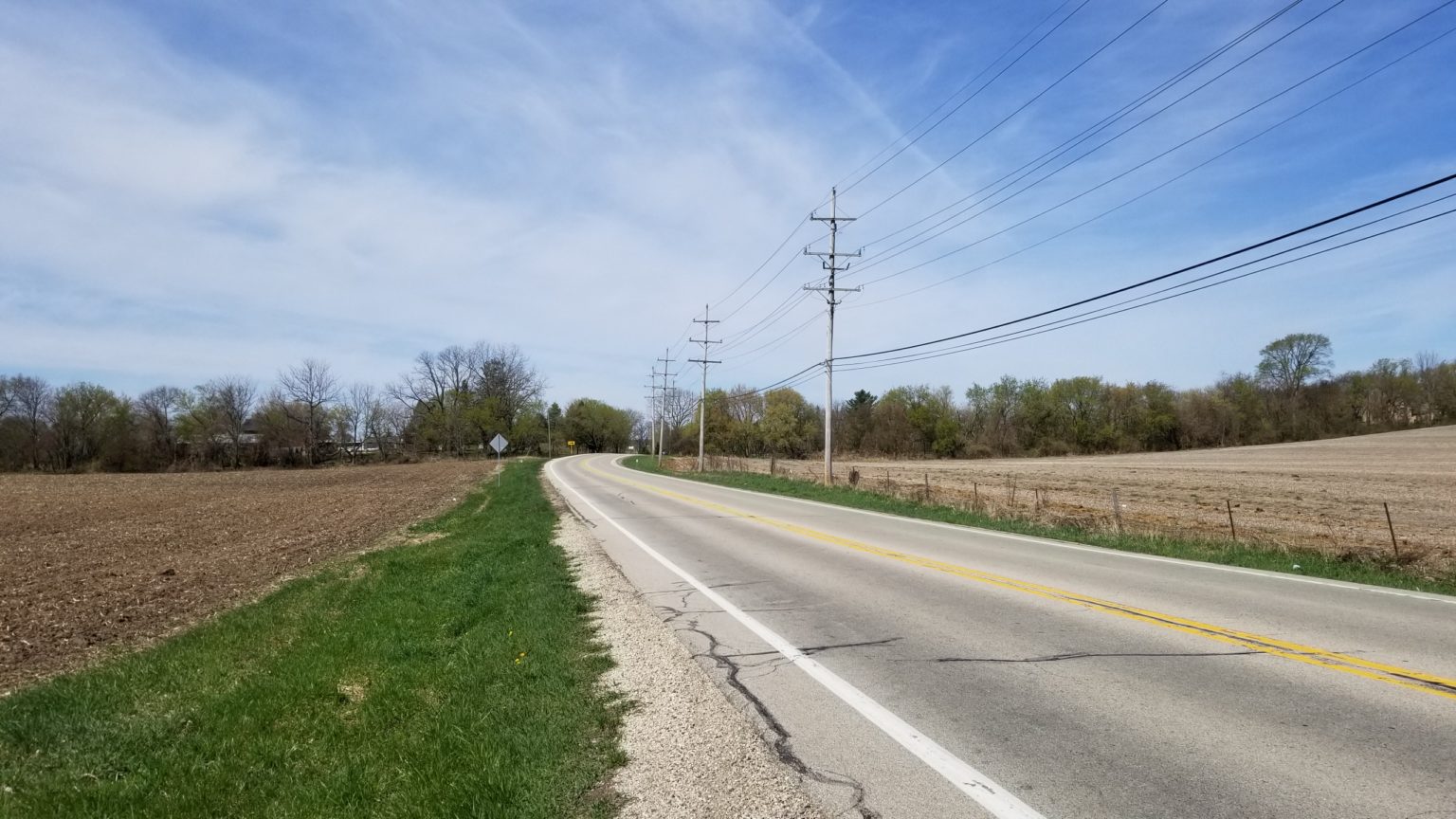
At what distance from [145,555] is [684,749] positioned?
62.8 feet

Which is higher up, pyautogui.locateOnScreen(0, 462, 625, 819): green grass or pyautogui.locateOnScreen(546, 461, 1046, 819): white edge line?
pyautogui.locateOnScreen(546, 461, 1046, 819): white edge line

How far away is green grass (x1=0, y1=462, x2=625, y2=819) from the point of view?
435 cm

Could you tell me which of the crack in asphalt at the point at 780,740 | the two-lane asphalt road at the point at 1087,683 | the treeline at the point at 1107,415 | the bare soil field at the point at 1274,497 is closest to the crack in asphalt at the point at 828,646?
the two-lane asphalt road at the point at 1087,683

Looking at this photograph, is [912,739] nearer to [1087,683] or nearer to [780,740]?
[780,740]

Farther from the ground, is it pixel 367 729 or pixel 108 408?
pixel 108 408

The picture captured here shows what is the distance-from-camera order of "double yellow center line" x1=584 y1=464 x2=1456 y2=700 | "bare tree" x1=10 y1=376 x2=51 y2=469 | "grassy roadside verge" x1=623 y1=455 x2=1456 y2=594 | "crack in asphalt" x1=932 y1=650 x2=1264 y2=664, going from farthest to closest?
"bare tree" x1=10 y1=376 x2=51 y2=469 → "grassy roadside verge" x1=623 y1=455 x2=1456 y2=594 → "crack in asphalt" x1=932 y1=650 x2=1264 y2=664 → "double yellow center line" x1=584 y1=464 x2=1456 y2=700

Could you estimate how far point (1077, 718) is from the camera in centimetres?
483

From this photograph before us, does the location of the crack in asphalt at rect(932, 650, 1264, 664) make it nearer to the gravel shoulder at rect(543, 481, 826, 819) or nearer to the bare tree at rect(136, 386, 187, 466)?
the gravel shoulder at rect(543, 481, 826, 819)

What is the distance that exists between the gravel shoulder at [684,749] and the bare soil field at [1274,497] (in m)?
11.0

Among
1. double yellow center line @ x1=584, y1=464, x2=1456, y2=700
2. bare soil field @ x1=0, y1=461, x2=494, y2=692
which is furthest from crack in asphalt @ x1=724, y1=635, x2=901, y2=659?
bare soil field @ x1=0, y1=461, x2=494, y2=692

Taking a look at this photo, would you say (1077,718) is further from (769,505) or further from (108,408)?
(108,408)

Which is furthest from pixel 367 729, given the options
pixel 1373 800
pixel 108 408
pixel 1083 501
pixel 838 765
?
pixel 108 408

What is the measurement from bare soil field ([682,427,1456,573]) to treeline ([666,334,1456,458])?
118 feet

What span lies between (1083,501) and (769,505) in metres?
12.9
